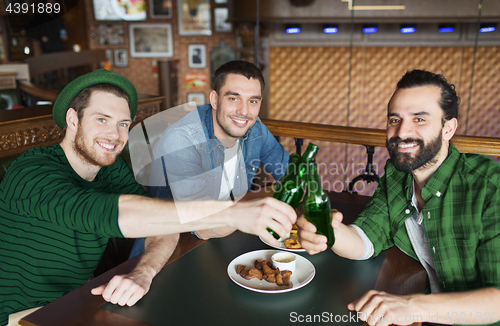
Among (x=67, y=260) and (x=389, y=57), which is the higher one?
(x=389, y=57)

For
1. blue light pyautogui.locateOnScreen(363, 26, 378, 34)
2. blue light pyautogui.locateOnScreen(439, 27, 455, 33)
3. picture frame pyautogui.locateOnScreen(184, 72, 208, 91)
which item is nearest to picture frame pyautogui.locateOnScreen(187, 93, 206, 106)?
picture frame pyautogui.locateOnScreen(184, 72, 208, 91)

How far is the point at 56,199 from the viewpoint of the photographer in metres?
1.05

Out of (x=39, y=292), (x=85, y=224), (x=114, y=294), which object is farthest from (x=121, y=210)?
(x=39, y=292)

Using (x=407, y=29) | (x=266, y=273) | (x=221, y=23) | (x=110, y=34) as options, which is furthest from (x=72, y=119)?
(x=110, y=34)

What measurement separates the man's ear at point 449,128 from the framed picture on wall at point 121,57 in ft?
26.6

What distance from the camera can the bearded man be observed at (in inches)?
39.9

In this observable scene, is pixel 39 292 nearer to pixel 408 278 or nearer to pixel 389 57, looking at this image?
pixel 408 278

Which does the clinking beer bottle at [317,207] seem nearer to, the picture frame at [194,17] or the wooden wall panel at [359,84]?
the wooden wall panel at [359,84]

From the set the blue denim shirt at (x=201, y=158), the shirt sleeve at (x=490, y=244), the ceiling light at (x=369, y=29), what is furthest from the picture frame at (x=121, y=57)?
the shirt sleeve at (x=490, y=244)

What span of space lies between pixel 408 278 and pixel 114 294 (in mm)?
846

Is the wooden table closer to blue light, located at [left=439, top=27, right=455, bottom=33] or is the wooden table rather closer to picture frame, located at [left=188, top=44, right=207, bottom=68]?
blue light, located at [left=439, top=27, right=455, bottom=33]

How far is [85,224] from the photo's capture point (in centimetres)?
100

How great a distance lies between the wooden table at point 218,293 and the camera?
35.2 inches

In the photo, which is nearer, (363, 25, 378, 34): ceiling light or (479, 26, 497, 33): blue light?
(479, 26, 497, 33): blue light
